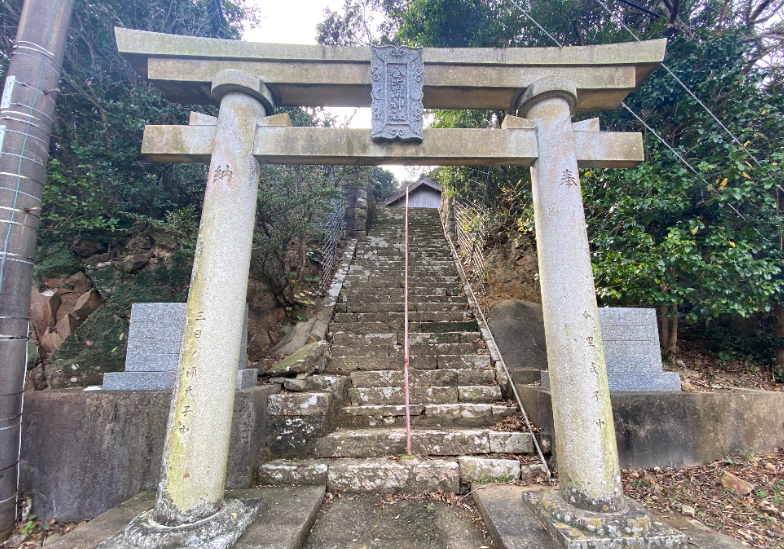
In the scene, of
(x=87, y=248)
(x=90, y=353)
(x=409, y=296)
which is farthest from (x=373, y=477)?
(x=87, y=248)

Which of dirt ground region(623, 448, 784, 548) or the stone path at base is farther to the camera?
dirt ground region(623, 448, 784, 548)

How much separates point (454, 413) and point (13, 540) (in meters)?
3.93

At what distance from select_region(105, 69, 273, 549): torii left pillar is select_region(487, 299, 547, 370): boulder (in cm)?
371

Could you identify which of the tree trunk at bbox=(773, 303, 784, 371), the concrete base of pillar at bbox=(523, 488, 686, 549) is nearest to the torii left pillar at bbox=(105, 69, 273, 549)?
the concrete base of pillar at bbox=(523, 488, 686, 549)

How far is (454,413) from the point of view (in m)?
4.05

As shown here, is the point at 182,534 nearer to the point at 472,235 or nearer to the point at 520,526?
the point at 520,526

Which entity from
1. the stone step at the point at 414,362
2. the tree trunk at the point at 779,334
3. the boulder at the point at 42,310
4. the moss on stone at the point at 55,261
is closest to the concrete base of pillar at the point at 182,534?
the stone step at the point at 414,362

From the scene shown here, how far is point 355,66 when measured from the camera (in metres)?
3.19

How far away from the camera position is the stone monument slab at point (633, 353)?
12.0ft

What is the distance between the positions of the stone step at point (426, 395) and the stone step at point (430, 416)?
177 millimetres

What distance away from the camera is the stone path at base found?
2508mm

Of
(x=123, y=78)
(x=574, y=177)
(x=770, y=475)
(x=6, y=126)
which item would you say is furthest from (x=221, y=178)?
(x=770, y=475)

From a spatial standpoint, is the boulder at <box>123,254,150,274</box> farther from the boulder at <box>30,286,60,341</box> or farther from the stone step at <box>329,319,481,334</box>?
the stone step at <box>329,319,481,334</box>

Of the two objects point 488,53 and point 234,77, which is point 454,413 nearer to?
point 488,53
